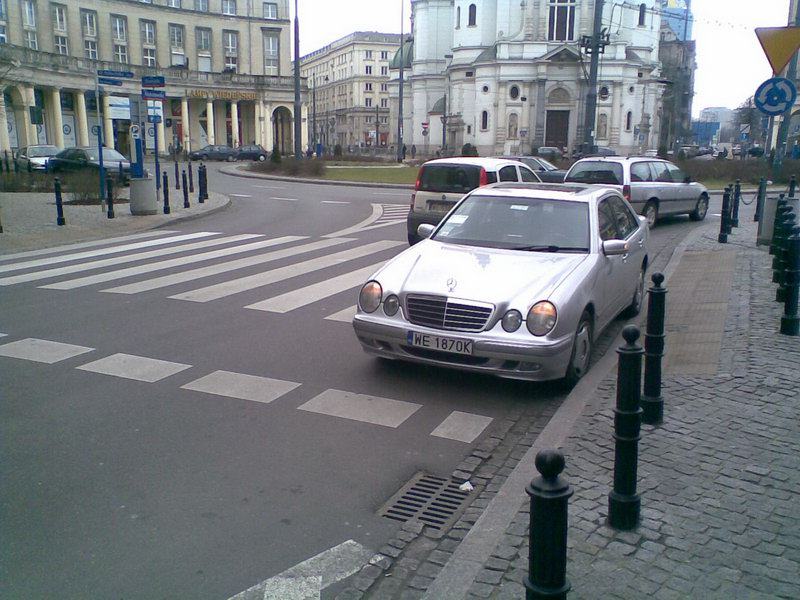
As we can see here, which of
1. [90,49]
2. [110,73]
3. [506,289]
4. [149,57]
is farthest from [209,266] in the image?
[149,57]

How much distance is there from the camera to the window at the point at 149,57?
7450 cm

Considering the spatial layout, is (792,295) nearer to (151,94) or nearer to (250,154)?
(151,94)

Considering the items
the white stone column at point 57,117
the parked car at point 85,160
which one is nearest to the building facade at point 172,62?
the white stone column at point 57,117

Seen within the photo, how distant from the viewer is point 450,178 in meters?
14.6

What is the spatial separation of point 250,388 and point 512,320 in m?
2.29

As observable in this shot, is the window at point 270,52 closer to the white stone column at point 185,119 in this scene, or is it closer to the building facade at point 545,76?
the white stone column at point 185,119

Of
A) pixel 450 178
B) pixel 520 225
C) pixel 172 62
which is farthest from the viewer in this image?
pixel 172 62

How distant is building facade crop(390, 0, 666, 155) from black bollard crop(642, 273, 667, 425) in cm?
6956

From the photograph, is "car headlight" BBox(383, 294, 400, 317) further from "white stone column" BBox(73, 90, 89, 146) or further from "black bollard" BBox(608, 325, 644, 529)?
"white stone column" BBox(73, 90, 89, 146)

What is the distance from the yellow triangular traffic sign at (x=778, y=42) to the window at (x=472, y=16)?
76078 mm

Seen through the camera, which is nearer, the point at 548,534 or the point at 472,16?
the point at 548,534

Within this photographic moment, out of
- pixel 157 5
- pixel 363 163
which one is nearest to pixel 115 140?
pixel 157 5

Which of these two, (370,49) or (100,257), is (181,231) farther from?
(370,49)

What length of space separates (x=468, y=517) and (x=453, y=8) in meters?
92.8
